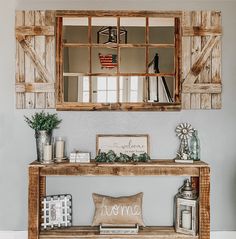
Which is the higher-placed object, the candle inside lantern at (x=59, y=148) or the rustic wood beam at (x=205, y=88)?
the rustic wood beam at (x=205, y=88)

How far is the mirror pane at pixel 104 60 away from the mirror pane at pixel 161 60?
0.38 m

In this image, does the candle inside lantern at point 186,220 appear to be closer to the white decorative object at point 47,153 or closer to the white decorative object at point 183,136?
the white decorative object at point 183,136

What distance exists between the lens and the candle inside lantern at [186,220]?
372 centimetres

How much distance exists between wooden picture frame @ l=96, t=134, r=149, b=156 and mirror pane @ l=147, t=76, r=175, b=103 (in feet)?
1.36

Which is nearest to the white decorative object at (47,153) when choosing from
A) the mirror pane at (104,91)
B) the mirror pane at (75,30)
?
the mirror pane at (104,91)

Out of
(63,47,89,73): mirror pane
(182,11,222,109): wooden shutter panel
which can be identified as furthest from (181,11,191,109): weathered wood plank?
(63,47,89,73): mirror pane

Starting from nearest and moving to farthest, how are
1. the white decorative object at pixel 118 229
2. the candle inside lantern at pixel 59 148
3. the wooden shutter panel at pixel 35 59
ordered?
1. the white decorative object at pixel 118 229
2. the candle inside lantern at pixel 59 148
3. the wooden shutter panel at pixel 35 59

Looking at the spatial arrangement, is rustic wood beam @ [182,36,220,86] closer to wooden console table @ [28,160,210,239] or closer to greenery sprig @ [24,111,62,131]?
wooden console table @ [28,160,210,239]

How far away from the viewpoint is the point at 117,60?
4020mm

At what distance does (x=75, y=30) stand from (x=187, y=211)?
7.15 feet

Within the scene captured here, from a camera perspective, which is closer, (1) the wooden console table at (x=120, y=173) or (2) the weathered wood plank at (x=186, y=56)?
(1) the wooden console table at (x=120, y=173)

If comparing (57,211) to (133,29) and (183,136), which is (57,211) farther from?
(133,29)

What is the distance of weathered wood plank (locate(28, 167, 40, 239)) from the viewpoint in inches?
144
